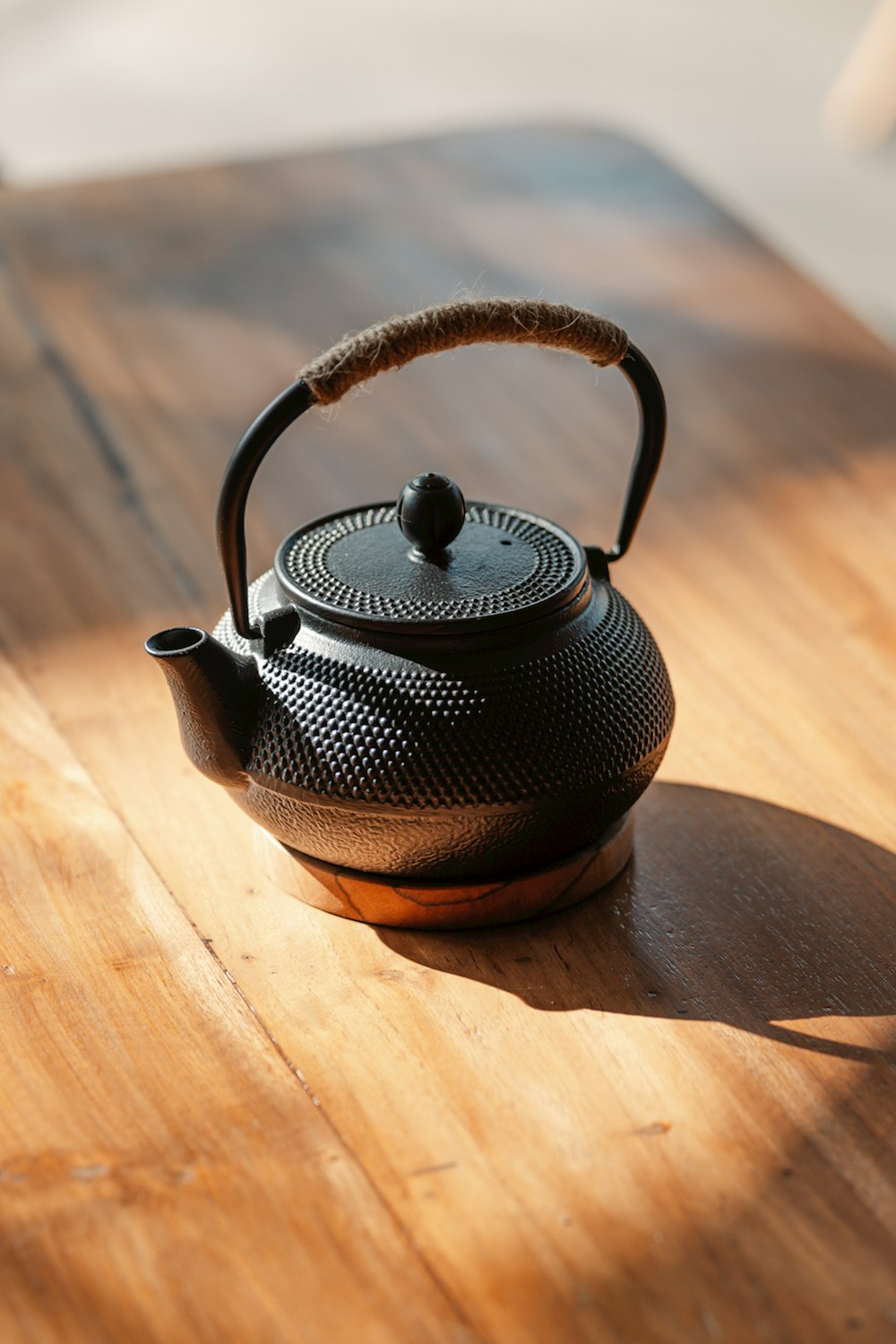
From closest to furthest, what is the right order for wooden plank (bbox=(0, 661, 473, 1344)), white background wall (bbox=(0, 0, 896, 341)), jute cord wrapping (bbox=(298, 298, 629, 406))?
wooden plank (bbox=(0, 661, 473, 1344))
jute cord wrapping (bbox=(298, 298, 629, 406))
white background wall (bbox=(0, 0, 896, 341))

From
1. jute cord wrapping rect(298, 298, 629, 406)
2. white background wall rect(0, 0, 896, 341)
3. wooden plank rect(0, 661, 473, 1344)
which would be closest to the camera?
wooden plank rect(0, 661, 473, 1344)

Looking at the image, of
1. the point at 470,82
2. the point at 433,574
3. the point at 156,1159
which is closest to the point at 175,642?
the point at 433,574

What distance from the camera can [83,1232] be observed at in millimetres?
614

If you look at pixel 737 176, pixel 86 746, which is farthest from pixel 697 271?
pixel 737 176

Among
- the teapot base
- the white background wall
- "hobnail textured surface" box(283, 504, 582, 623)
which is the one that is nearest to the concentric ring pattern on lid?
"hobnail textured surface" box(283, 504, 582, 623)

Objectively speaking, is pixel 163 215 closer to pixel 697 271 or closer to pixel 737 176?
pixel 697 271

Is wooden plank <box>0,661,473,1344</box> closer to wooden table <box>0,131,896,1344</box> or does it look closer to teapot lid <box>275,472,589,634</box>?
wooden table <box>0,131,896,1344</box>

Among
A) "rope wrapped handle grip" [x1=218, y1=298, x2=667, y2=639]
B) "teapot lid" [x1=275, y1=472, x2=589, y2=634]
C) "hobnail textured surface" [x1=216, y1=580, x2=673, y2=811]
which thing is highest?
"rope wrapped handle grip" [x1=218, y1=298, x2=667, y2=639]

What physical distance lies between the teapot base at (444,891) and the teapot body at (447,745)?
0.01m

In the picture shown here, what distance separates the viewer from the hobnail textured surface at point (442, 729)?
0.71 meters

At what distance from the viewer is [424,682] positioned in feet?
2.35

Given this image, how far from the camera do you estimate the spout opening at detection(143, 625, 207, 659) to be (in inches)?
28.4

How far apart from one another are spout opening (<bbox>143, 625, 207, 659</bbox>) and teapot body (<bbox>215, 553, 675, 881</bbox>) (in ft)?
0.12

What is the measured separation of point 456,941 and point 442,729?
14 cm
